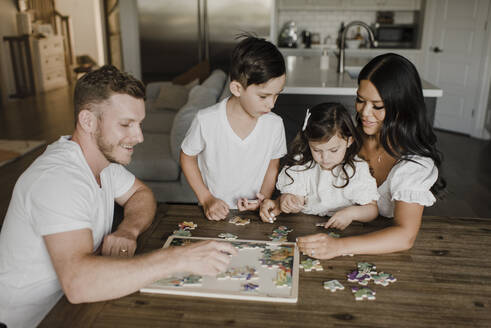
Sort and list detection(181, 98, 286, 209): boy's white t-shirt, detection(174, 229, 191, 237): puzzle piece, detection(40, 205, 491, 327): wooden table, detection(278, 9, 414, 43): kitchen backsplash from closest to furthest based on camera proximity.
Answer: detection(40, 205, 491, 327): wooden table → detection(174, 229, 191, 237): puzzle piece → detection(181, 98, 286, 209): boy's white t-shirt → detection(278, 9, 414, 43): kitchen backsplash

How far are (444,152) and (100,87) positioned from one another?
4985mm

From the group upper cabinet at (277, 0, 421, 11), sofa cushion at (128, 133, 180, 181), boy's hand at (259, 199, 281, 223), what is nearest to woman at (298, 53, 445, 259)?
boy's hand at (259, 199, 281, 223)

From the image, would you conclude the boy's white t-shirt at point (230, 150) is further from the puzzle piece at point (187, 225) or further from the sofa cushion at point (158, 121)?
the sofa cushion at point (158, 121)

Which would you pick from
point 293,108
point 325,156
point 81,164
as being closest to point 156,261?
point 81,164

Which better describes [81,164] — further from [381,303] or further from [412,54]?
[412,54]

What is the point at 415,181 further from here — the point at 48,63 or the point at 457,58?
the point at 48,63

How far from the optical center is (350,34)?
272 inches

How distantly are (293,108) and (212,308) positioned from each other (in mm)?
2427

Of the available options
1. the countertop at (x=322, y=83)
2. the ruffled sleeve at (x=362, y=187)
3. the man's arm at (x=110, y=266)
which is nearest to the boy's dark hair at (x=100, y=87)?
the man's arm at (x=110, y=266)

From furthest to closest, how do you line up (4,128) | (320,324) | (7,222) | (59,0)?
(59,0) → (4,128) → (7,222) → (320,324)

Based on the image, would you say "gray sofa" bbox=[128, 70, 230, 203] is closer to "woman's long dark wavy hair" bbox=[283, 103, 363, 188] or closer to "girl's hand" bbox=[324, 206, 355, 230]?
"woman's long dark wavy hair" bbox=[283, 103, 363, 188]

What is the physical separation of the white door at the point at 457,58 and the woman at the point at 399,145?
4.98 meters

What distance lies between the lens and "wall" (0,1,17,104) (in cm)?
807

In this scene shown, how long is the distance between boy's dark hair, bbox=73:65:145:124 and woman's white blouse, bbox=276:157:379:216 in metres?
0.73
